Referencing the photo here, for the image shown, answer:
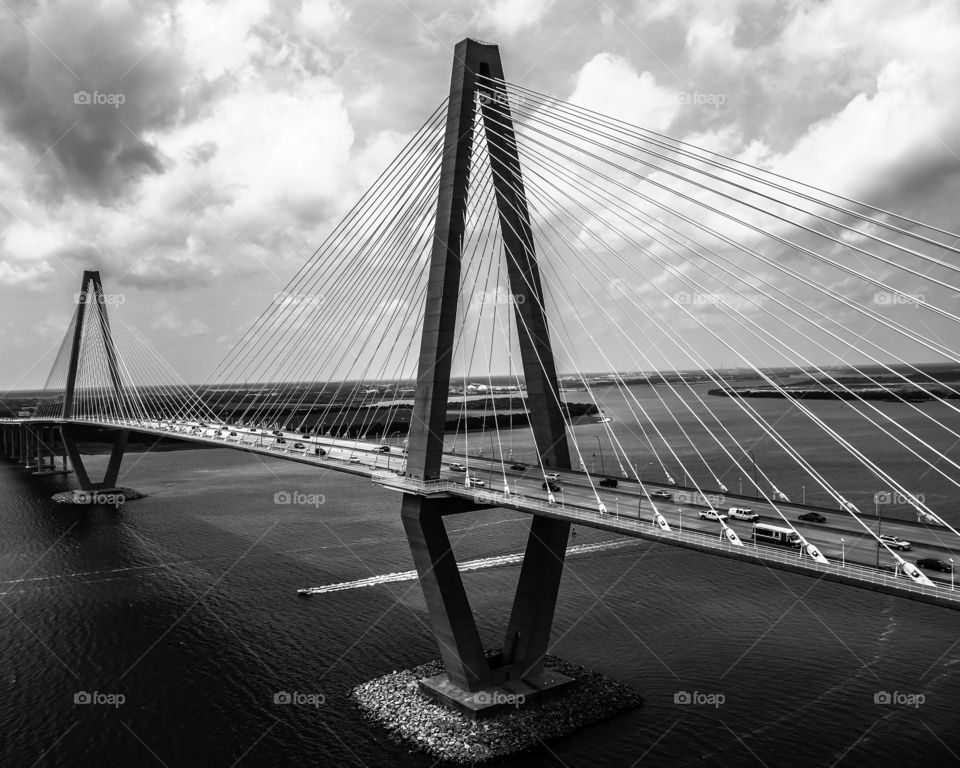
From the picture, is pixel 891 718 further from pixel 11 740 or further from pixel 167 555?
pixel 167 555

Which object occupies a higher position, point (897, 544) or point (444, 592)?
point (897, 544)

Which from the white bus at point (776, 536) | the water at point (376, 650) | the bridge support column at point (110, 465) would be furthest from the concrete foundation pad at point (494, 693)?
the bridge support column at point (110, 465)

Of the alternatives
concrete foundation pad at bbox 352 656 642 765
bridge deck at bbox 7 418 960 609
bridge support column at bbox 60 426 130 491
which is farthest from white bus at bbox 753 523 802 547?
bridge support column at bbox 60 426 130 491

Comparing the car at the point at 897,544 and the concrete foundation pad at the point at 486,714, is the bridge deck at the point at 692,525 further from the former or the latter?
the concrete foundation pad at the point at 486,714

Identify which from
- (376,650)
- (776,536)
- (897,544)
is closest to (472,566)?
(376,650)

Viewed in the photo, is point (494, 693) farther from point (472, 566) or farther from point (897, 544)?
point (472, 566)
